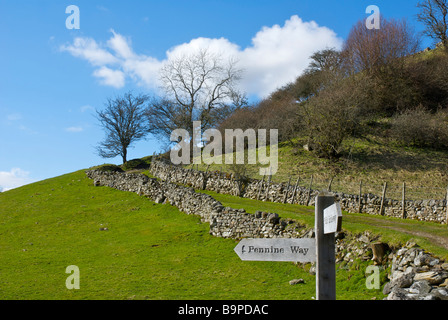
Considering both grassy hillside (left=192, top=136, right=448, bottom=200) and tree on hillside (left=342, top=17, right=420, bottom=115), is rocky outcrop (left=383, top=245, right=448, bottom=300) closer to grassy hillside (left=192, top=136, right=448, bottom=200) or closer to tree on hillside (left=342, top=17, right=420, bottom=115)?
grassy hillside (left=192, top=136, right=448, bottom=200)

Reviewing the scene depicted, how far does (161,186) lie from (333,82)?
2609 centimetres

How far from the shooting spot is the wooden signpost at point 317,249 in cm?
475

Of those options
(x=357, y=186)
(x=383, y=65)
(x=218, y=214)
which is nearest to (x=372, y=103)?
(x=383, y=65)

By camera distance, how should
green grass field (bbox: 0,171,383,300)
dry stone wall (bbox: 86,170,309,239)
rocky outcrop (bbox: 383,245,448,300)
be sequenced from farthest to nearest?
dry stone wall (bbox: 86,170,309,239)
green grass field (bbox: 0,171,383,300)
rocky outcrop (bbox: 383,245,448,300)

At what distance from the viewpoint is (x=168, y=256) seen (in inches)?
634

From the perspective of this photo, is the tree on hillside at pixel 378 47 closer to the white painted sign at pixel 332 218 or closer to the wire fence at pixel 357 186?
the wire fence at pixel 357 186

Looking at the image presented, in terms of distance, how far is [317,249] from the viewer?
189 inches

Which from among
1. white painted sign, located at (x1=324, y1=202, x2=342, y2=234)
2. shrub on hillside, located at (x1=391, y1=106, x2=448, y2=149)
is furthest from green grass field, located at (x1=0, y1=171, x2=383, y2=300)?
shrub on hillside, located at (x1=391, y1=106, x2=448, y2=149)

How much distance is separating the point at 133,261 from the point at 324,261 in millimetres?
12254

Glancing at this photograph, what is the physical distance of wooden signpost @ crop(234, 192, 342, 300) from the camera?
475 cm

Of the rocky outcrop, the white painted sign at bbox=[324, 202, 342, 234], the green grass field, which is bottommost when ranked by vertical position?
the green grass field

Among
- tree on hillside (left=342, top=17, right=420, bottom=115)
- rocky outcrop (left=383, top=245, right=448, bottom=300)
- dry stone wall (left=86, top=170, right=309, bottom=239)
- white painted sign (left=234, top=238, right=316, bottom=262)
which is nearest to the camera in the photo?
white painted sign (left=234, top=238, right=316, bottom=262)
